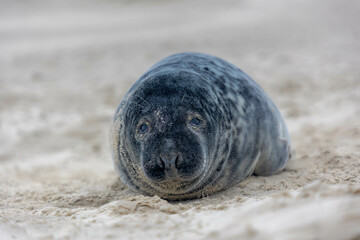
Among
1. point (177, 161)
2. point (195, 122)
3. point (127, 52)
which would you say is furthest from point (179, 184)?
point (127, 52)

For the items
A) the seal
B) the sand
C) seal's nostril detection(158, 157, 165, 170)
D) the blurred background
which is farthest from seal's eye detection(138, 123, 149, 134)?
the blurred background

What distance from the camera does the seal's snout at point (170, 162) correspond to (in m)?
2.63

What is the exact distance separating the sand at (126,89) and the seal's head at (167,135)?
0.54 ft

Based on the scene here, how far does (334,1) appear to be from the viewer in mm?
15578

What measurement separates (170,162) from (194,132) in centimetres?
31

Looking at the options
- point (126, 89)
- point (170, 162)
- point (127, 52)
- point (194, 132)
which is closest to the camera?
point (170, 162)

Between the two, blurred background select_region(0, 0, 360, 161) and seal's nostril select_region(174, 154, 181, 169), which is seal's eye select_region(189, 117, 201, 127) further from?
blurred background select_region(0, 0, 360, 161)

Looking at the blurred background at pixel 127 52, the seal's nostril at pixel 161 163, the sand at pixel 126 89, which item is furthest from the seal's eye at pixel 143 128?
the blurred background at pixel 127 52

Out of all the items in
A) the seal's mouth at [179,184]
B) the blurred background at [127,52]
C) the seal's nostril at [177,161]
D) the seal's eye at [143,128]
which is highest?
the blurred background at [127,52]

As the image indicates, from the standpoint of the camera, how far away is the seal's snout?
104 inches

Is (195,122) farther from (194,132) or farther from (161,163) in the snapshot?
(161,163)

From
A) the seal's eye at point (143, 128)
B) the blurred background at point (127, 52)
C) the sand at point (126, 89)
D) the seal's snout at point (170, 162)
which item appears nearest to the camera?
the sand at point (126, 89)

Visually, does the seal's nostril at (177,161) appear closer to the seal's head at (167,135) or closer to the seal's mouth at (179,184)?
the seal's head at (167,135)

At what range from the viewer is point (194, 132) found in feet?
9.30
